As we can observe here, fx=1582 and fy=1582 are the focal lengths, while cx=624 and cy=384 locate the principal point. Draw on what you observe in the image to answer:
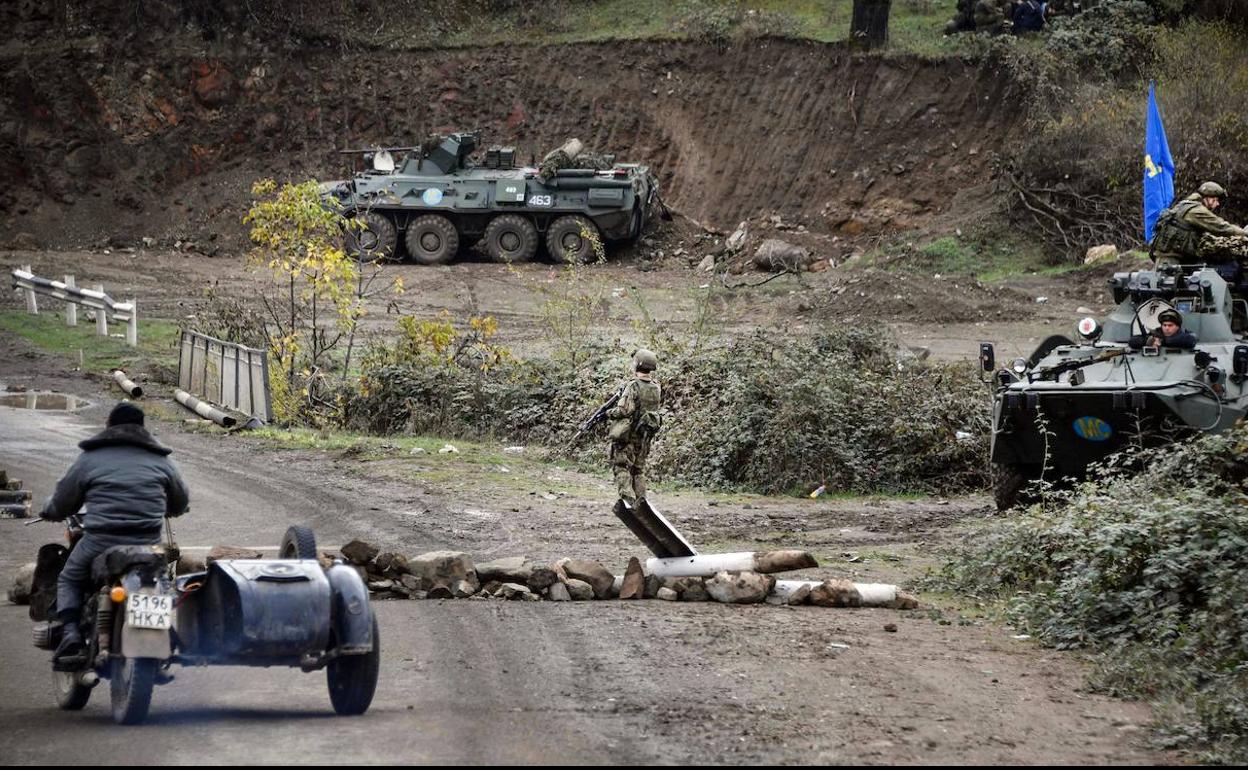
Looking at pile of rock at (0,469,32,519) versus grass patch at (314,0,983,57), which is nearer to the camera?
pile of rock at (0,469,32,519)

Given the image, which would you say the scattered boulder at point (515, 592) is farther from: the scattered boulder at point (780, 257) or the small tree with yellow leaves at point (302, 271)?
the scattered boulder at point (780, 257)

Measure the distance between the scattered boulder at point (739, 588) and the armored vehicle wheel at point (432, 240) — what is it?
A: 81.9ft

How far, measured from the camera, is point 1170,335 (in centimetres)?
1341

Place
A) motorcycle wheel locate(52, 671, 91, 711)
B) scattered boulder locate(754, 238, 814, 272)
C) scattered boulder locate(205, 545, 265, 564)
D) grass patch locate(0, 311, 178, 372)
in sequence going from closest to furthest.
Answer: motorcycle wheel locate(52, 671, 91, 711), scattered boulder locate(205, 545, 265, 564), grass patch locate(0, 311, 178, 372), scattered boulder locate(754, 238, 814, 272)

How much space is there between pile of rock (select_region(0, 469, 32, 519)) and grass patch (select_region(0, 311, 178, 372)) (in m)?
8.50

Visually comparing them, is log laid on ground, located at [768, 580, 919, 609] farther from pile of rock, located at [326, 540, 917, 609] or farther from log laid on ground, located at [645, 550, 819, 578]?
log laid on ground, located at [645, 550, 819, 578]

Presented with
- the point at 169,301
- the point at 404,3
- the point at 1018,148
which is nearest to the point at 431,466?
the point at 169,301

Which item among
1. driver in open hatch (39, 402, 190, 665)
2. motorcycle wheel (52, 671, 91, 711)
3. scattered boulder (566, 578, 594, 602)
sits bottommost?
scattered boulder (566, 578, 594, 602)

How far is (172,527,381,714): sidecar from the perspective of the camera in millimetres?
6660

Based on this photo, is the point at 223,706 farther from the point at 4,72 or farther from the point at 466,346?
→ the point at 4,72

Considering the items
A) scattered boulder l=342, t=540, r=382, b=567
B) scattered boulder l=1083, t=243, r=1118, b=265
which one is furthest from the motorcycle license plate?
scattered boulder l=1083, t=243, r=1118, b=265

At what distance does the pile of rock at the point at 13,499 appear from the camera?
43.4 feet

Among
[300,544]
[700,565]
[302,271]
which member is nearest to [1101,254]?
[302,271]

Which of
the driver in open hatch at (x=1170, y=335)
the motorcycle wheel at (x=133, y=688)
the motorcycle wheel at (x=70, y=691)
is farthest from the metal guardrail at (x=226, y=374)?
the motorcycle wheel at (x=133, y=688)
